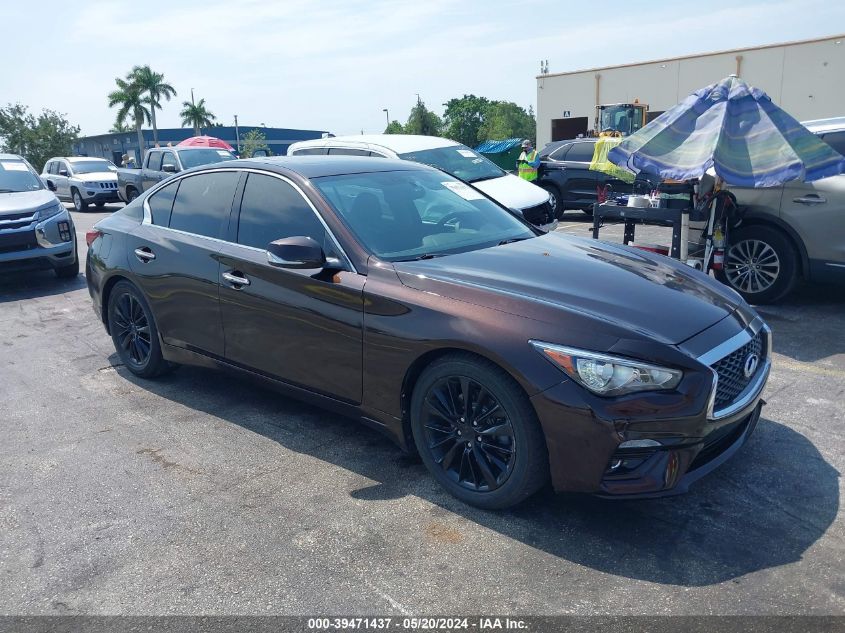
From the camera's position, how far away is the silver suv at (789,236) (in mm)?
6453

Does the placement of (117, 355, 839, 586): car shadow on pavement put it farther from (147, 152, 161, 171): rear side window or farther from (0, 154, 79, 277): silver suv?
Answer: (147, 152, 161, 171): rear side window

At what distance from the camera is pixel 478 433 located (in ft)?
10.8

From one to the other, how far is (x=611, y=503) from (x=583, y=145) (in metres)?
11.6

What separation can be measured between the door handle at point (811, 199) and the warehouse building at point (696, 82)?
26673mm

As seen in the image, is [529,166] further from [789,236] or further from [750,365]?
[750,365]

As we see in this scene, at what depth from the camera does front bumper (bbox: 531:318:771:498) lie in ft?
9.46

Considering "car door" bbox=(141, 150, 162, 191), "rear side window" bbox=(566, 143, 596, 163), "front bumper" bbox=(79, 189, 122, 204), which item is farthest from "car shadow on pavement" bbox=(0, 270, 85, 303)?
"front bumper" bbox=(79, 189, 122, 204)

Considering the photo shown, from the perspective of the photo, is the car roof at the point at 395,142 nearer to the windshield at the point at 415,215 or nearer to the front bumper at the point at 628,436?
the windshield at the point at 415,215

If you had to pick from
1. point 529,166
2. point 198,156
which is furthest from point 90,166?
point 529,166

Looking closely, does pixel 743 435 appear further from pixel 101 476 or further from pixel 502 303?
pixel 101 476

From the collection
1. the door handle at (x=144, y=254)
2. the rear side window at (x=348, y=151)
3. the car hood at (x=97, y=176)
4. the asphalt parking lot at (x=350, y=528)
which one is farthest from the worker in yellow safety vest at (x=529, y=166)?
the car hood at (x=97, y=176)

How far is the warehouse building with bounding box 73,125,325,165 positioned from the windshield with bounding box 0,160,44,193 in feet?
215

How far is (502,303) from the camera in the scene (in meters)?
3.24

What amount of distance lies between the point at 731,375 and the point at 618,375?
2.08 feet
